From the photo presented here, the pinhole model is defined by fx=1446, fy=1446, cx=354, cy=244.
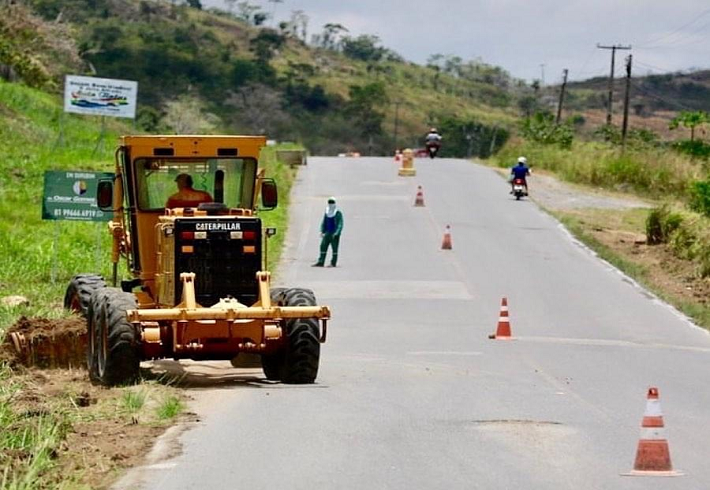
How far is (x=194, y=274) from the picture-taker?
16.1 metres

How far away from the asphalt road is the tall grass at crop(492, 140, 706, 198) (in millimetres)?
19545

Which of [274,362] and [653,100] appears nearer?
[274,362]

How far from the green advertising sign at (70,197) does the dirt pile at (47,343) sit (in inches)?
279

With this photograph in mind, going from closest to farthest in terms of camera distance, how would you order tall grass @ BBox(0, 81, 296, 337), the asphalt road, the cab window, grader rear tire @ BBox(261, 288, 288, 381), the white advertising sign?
1. the asphalt road
2. grader rear tire @ BBox(261, 288, 288, 381)
3. the cab window
4. tall grass @ BBox(0, 81, 296, 337)
5. the white advertising sign

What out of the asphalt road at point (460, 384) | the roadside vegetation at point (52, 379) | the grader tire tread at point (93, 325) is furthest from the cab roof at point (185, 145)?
the roadside vegetation at point (52, 379)

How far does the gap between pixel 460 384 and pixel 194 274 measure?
3.27 meters

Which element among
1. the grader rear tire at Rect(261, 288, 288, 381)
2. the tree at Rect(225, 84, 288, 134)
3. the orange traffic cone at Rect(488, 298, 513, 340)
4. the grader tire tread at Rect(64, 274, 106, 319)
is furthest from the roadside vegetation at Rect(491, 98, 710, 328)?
the tree at Rect(225, 84, 288, 134)

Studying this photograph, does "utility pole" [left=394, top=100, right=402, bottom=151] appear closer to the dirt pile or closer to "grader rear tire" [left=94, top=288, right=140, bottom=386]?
the dirt pile

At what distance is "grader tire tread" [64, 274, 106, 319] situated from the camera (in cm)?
1853

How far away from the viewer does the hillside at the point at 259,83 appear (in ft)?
366

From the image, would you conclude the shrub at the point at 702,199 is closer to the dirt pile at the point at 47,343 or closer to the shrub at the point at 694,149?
the dirt pile at the point at 47,343

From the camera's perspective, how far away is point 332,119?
123 metres

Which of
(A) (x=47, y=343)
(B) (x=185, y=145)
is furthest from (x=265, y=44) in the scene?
(A) (x=47, y=343)

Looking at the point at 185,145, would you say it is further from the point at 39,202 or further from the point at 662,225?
the point at 662,225
